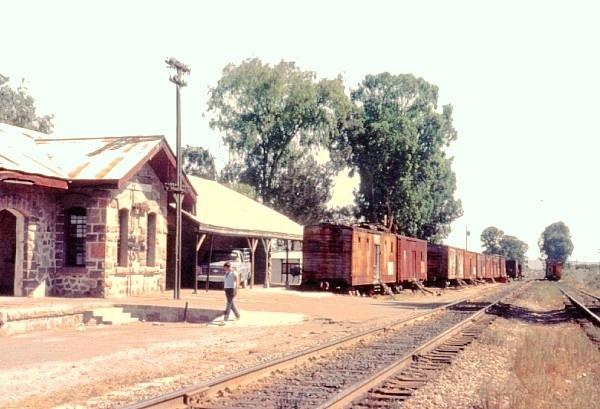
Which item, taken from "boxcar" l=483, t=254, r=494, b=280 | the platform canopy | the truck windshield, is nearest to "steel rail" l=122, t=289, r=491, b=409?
the platform canopy

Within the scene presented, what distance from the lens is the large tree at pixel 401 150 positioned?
2325 inches

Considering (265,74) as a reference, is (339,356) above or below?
below

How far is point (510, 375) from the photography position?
9859mm

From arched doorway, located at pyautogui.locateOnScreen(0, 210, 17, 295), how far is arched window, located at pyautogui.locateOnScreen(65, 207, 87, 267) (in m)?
1.56

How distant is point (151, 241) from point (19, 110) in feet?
118

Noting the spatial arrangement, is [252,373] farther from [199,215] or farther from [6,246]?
[199,215]

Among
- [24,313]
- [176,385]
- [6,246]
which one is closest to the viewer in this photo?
[176,385]

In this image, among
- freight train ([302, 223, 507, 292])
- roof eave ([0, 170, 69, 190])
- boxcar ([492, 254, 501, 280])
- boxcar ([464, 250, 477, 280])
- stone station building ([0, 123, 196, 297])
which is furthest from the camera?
boxcar ([492, 254, 501, 280])

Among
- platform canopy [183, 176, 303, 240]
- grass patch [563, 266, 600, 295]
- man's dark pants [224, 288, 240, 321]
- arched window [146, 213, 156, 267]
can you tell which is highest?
platform canopy [183, 176, 303, 240]

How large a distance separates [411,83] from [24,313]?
51.8m

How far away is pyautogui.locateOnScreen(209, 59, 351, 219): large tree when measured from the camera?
5691cm

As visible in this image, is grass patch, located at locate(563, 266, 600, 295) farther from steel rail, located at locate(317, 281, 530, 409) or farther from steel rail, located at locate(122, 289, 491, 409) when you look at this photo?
steel rail, located at locate(122, 289, 491, 409)

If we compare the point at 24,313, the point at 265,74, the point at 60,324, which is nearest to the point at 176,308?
the point at 60,324

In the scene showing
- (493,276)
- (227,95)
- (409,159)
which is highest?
(227,95)
